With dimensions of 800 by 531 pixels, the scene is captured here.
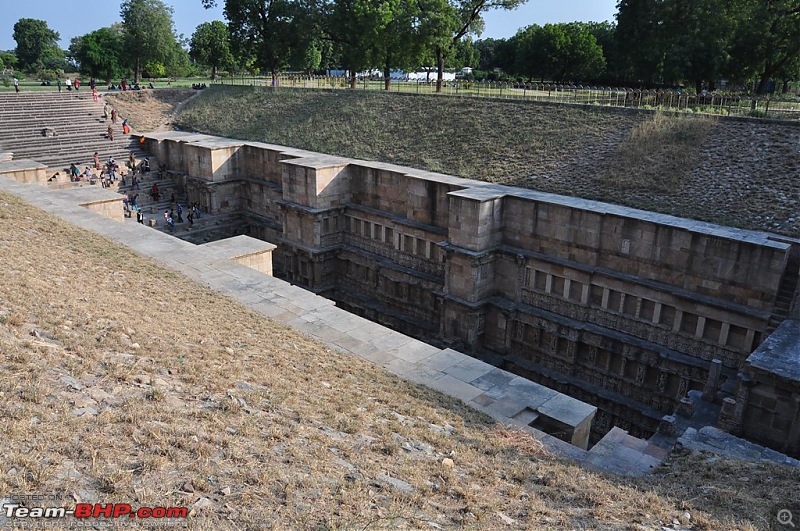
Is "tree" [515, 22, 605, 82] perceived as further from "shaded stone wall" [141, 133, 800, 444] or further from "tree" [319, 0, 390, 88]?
"shaded stone wall" [141, 133, 800, 444]

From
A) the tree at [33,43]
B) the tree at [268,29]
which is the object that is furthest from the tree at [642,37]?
the tree at [33,43]

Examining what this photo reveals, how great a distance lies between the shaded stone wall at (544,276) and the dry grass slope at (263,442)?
25.3 ft

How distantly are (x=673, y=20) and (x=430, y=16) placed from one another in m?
15.2

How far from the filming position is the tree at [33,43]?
9594 centimetres

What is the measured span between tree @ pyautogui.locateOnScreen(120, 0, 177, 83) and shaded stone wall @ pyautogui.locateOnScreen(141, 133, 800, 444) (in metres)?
33.1

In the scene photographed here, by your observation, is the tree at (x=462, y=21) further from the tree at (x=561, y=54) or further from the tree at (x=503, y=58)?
the tree at (x=503, y=58)

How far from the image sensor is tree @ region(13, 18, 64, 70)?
9594 cm

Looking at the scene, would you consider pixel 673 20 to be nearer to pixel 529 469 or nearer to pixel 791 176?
pixel 791 176

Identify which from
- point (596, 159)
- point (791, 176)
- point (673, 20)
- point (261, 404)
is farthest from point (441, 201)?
point (673, 20)

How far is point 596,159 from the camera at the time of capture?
22.5 meters

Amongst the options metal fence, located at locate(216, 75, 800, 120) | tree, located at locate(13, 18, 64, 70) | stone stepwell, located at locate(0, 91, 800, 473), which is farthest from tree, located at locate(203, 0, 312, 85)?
tree, located at locate(13, 18, 64, 70)

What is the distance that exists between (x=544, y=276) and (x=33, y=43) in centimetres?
10794

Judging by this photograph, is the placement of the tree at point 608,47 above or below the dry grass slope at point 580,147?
above

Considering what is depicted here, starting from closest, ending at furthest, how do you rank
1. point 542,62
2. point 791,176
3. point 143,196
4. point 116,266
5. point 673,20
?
point 116,266 → point 791,176 → point 143,196 → point 673,20 → point 542,62
